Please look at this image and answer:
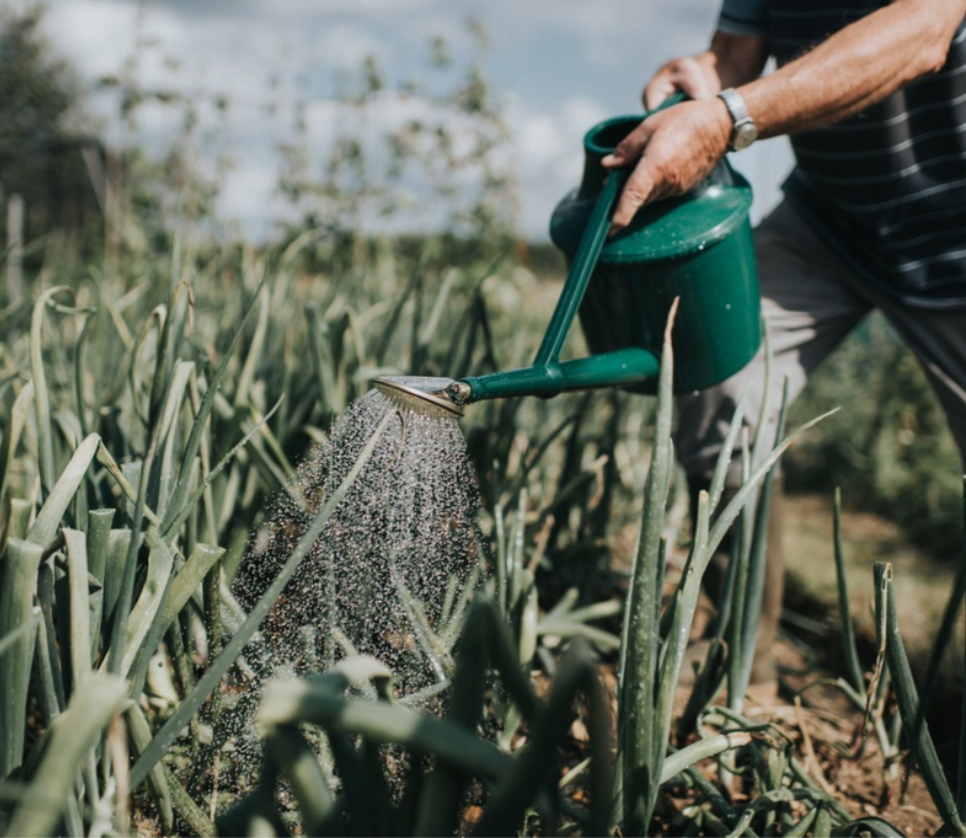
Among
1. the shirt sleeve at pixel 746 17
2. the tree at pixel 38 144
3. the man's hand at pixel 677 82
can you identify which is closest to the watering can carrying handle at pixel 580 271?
the man's hand at pixel 677 82

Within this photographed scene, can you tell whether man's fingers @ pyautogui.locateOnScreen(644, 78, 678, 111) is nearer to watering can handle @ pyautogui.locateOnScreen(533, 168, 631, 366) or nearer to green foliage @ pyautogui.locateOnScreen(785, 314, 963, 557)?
watering can handle @ pyautogui.locateOnScreen(533, 168, 631, 366)

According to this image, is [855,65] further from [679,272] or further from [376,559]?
[376,559]

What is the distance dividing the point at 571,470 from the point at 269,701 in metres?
1.19

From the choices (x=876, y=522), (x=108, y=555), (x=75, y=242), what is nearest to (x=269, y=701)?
(x=108, y=555)

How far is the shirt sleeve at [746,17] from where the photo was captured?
1590mm

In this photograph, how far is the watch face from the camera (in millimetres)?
1175

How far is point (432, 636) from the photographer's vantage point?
1050 millimetres

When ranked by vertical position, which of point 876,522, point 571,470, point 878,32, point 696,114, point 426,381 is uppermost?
point 878,32

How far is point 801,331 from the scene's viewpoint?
5.33 feet

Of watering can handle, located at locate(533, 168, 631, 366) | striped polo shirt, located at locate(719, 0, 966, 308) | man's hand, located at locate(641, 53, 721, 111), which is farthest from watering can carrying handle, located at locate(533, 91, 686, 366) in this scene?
striped polo shirt, located at locate(719, 0, 966, 308)

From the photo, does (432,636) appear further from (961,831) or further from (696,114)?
(696,114)

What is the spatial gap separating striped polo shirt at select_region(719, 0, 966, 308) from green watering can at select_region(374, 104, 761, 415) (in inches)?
10.7

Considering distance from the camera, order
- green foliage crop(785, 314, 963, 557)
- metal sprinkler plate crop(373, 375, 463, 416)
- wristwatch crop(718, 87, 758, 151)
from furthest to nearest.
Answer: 1. green foliage crop(785, 314, 963, 557)
2. wristwatch crop(718, 87, 758, 151)
3. metal sprinkler plate crop(373, 375, 463, 416)

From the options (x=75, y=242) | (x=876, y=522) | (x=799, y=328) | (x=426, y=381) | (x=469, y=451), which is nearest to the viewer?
(x=426, y=381)
